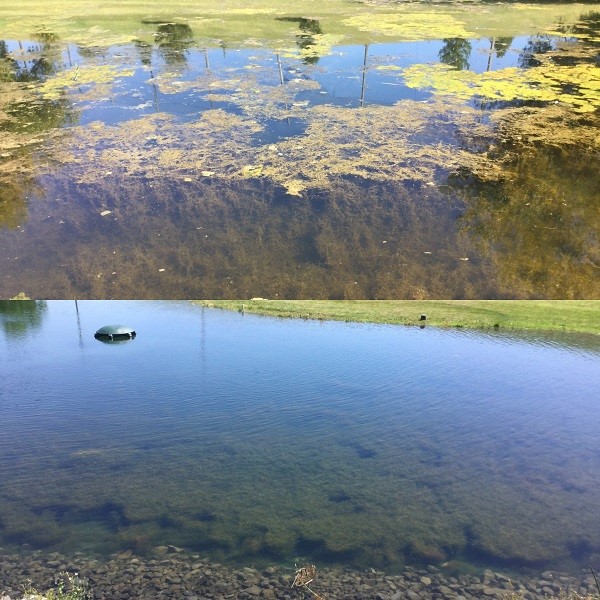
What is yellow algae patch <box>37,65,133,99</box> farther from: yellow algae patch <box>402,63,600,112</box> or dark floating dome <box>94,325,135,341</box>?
dark floating dome <box>94,325,135,341</box>

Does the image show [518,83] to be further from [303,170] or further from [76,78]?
[76,78]

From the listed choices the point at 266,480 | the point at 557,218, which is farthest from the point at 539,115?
the point at 266,480

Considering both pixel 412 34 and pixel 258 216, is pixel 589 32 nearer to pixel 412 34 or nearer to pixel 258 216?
pixel 412 34

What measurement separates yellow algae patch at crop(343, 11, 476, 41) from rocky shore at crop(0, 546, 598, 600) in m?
10.5

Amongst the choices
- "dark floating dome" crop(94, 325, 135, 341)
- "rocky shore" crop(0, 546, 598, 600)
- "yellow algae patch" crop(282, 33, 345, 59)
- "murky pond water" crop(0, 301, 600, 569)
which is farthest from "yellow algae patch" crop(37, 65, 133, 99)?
"rocky shore" crop(0, 546, 598, 600)

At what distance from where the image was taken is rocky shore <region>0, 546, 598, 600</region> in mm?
2652

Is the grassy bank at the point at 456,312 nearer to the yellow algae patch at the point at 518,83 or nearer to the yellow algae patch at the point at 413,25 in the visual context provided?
the yellow algae patch at the point at 518,83

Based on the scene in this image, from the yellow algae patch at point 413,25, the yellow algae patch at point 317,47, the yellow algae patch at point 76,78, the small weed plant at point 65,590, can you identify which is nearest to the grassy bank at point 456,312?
the small weed plant at point 65,590

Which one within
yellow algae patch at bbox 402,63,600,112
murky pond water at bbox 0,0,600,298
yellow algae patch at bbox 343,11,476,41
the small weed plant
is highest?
yellow algae patch at bbox 343,11,476,41

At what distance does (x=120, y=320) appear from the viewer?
4.91 metres

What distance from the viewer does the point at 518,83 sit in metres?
8.55

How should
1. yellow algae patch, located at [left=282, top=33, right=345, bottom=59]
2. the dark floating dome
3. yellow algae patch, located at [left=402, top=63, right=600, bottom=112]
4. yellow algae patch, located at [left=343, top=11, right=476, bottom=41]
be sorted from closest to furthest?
the dark floating dome < yellow algae patch, located at [left=402, top=63, right=600, bottom=112] < yellow algae patch, located at [left=282, top=33, right=345, bottom=59] < yellow algae patch, located at [left=343, top=11, right=476, bottom=41]

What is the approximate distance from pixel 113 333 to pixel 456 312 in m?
2.53

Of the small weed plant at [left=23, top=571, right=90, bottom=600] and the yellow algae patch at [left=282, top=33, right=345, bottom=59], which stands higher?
the yellow algae patch at [left=282, top=33, right=345, bottom=59]
